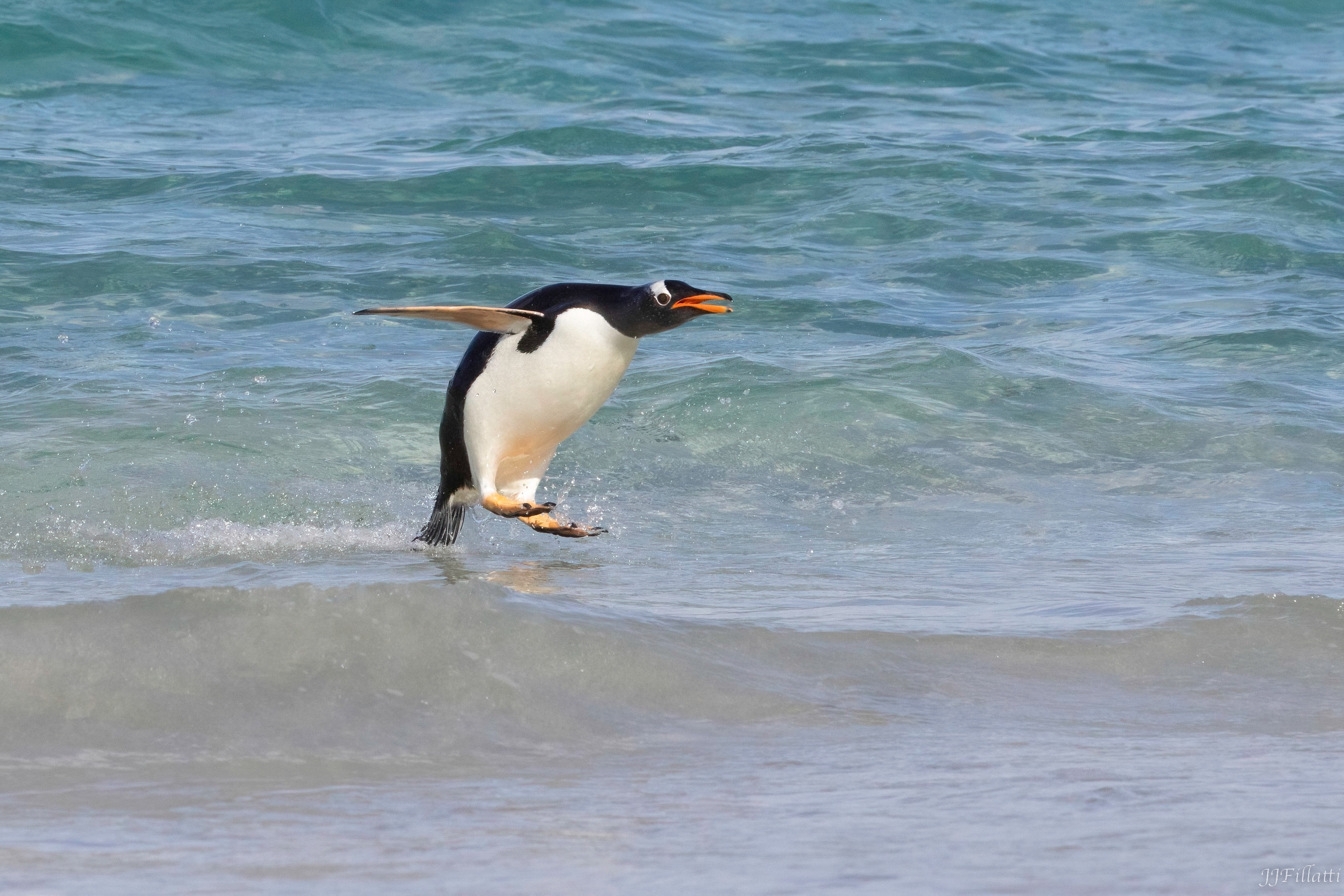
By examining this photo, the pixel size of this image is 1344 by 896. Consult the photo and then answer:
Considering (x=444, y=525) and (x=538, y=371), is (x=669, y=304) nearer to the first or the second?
(x=538, y=371)

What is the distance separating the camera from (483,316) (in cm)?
457

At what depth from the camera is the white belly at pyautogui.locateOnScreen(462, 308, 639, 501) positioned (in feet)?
15.3

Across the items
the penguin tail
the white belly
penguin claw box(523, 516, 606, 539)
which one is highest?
the white belly

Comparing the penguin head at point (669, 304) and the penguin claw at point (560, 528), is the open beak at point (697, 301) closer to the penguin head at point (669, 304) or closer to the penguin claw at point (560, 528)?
the penguin head at point (669, 304)

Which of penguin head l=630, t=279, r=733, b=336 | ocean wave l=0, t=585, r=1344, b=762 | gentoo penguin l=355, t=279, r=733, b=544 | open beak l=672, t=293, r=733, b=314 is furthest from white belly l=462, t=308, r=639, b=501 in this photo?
ocean wave l=0, t=585, r=1344, b=762

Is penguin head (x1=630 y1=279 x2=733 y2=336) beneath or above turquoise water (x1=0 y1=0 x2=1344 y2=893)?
above

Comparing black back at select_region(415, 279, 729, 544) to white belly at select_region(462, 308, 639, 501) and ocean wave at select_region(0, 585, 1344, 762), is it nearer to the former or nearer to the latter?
white belly at select_region(462, 308, 639, 501)

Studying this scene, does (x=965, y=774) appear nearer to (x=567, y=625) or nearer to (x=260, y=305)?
(x=567, y=625)

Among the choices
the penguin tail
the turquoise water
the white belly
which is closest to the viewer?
the turquoise water

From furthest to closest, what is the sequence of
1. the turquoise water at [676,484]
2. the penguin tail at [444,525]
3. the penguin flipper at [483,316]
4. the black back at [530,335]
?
the penguin tail at [444,525]
the black back at [530,335]
the penguin flipper at [483,316]
the turquoise water at [676,484]

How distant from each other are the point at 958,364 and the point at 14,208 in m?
6.12

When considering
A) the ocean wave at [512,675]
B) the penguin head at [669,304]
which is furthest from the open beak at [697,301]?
the ocean wave at [512,675]

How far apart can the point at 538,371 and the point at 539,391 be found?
0.05m

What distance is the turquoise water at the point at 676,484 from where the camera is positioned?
9.32 feet
